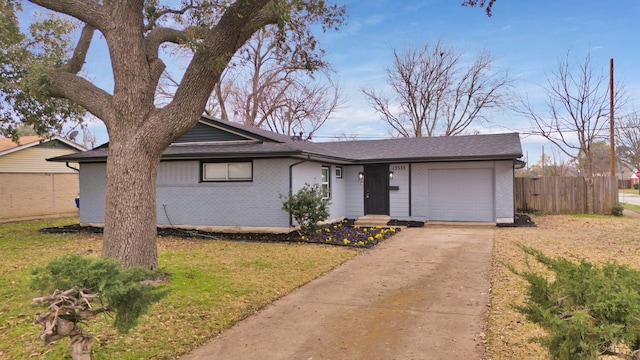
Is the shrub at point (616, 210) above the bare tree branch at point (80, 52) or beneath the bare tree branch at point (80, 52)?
beneath

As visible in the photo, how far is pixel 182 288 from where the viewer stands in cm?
576

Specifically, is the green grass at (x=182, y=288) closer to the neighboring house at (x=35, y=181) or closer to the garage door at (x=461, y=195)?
the garage door at (x=461, y=195)

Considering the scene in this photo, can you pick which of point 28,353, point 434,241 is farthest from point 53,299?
point 434,241

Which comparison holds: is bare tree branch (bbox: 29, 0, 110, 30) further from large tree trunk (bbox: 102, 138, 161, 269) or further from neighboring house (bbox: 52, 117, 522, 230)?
neighboring house (bbox: 52, 117, 522, 230)

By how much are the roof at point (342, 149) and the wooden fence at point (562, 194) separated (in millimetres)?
2760

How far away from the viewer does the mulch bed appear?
1022 centimetres

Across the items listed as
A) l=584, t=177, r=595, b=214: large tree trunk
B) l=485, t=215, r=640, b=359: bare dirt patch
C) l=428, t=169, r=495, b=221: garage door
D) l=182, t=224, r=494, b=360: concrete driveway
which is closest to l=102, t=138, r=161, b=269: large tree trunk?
l=182, t=224, r=494, b=360: concrete driveway

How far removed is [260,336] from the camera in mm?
4156

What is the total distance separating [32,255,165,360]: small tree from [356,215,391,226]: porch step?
11787 mm

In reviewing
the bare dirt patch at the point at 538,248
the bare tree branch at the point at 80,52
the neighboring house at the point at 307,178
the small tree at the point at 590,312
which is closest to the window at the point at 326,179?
the neighboring house at the point at 307,178

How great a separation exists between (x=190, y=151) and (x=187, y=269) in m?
5.74

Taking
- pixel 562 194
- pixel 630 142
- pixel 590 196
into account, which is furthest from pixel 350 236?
pixel 630 142

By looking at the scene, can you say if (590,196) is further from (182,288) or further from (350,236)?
(182,288)

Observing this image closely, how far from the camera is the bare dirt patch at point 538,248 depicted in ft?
12.8
